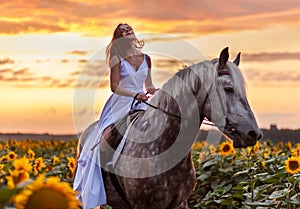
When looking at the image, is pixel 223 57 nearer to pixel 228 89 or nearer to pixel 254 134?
A: pixel 228 89

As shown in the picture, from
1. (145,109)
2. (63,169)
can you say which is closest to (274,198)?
(145,109)

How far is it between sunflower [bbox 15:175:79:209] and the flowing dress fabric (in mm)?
3531

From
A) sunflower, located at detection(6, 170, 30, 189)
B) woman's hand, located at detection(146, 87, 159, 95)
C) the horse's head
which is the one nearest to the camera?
sunflower, located at detection(6, 170, 30, 189)

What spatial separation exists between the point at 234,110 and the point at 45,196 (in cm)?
302

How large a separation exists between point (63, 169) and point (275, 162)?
2.69m

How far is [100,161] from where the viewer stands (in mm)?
5285

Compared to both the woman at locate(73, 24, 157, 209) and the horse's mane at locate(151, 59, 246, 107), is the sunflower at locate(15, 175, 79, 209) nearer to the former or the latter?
the horse's mane at locate(151, 59, 246, 107)

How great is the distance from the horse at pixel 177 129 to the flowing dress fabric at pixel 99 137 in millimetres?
201

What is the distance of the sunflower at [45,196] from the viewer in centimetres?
163

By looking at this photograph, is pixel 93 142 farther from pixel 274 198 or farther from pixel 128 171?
pixel 274 198

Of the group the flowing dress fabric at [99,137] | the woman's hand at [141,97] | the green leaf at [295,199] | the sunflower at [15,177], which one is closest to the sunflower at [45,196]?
the sunflower at [15,177]

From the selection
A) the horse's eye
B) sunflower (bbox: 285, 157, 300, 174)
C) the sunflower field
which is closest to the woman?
the sunflower field

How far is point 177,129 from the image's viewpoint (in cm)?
486

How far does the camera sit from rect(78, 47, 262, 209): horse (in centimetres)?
460
